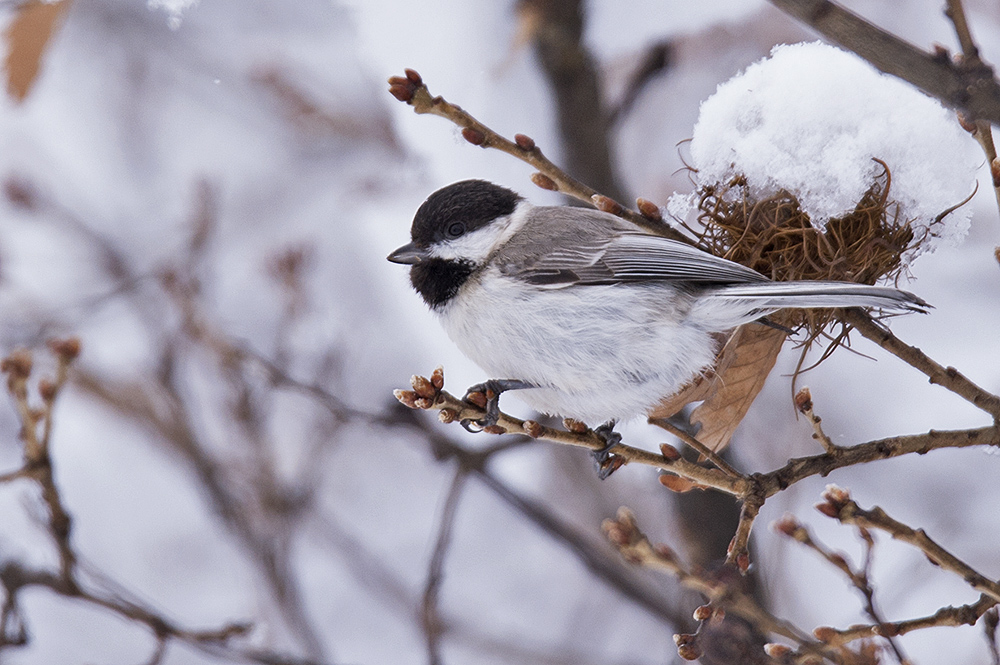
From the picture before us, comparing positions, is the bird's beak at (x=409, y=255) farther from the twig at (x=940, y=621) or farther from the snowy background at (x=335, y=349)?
the twig at (x=940, y=621)

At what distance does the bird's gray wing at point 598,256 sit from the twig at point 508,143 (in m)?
0.07

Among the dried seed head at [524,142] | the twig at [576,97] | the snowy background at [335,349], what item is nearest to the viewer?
the dried seed head at [524,142]

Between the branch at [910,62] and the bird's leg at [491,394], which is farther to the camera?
the bird's leg at [491,394]

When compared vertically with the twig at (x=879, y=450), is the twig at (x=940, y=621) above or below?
below

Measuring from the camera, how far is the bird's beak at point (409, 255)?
75.4 inches

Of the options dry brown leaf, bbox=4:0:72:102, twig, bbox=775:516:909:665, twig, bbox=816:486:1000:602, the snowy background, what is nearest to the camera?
twig, bbox=816:486:1000:602

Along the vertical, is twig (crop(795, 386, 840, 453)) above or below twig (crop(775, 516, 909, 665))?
above

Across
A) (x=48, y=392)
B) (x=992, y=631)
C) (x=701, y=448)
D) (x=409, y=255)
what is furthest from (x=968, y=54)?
(x=48, y=392)

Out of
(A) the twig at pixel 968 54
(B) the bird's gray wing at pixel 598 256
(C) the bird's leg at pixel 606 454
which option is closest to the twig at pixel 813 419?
(B) the bird's gray wing at pixel 598 256

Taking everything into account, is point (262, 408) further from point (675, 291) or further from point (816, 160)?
point (816, 160)

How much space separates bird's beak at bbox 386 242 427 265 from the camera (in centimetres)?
191

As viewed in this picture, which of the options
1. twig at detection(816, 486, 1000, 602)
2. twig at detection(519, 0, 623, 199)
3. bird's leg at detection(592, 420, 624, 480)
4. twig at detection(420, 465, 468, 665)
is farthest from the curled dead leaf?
twig at detection(519, 0, 623, 199)

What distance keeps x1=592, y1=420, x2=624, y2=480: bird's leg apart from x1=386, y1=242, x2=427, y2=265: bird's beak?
0.58 m

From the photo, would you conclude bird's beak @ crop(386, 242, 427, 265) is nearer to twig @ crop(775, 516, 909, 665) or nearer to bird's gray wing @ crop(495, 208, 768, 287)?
bird's gray wing @ crop(495, 208, 768, 287)
